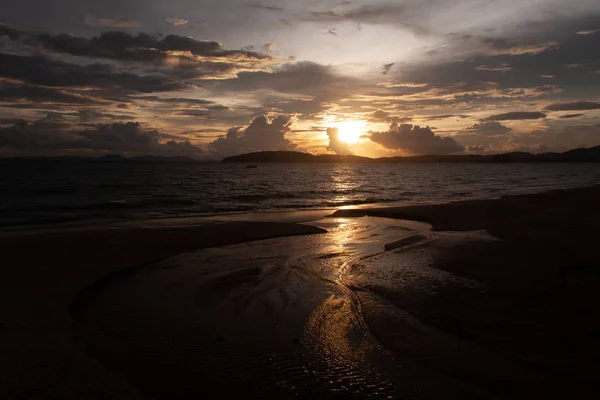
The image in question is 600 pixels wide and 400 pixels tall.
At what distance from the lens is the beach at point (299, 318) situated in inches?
220

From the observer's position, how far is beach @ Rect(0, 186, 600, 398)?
5598 mm

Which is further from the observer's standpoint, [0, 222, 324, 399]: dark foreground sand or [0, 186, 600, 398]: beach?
[0, 186, 600, 398]: beach

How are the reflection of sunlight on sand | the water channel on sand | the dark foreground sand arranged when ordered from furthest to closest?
the reflection of sunlight on sand, the water channel on sand, the dark foreground sand

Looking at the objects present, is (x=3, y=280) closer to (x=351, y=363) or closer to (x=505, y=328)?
(x=351, y=363)

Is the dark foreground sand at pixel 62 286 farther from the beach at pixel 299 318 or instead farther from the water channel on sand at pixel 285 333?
the water channel on sand at pixel 285 333

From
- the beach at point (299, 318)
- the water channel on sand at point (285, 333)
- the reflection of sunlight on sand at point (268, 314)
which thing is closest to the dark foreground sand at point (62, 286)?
the beach at point (299, 318)

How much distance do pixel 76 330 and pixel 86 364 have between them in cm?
158

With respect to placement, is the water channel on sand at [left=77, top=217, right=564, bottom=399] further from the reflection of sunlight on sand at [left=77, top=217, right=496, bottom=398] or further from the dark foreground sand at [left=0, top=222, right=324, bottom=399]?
the dark foreground sand at [left=0, top=222, right=324, bottom=399]

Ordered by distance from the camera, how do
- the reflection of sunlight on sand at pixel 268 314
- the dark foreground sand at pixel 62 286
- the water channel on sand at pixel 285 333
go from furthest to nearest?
the reflection of sunlight on sand at pixel 268 314, the water channel on sand at pixel 285 333, the dark foreground sand at pixel 62 286

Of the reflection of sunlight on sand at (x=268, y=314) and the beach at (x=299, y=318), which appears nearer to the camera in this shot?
the beach at (x=299, y=318)

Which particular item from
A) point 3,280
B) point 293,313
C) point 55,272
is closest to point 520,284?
point 293,313

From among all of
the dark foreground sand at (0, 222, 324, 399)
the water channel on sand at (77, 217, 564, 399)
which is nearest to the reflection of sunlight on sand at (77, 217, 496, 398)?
the water channel on sand at (77, 217, 564, 399)

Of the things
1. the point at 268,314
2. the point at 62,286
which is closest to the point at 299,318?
the point at 268,314

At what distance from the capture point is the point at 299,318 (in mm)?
7992
